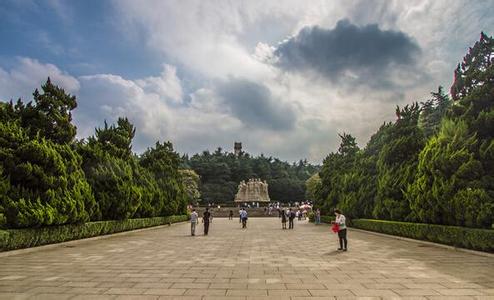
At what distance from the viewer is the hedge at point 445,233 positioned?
12914 mm

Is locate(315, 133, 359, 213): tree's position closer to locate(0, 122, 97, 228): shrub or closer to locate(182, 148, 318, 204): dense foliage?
locate(0, 122, 97, 228): shrub

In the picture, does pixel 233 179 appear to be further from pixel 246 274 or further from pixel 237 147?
pixel 246 274

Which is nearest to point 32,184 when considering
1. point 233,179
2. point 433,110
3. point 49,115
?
point 49,115

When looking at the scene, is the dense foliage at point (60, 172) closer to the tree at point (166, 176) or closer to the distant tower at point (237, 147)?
the tree at point (166, 176)

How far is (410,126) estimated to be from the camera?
78.2 ft

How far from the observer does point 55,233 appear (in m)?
15.8

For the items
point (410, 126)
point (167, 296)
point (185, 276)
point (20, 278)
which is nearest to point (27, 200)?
point (20, 278)

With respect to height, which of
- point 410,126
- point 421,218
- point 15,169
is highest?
point 410,126

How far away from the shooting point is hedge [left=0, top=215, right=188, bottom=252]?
13.1m

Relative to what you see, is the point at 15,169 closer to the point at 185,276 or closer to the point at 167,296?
the point at 185,276

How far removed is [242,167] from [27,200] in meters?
91.9

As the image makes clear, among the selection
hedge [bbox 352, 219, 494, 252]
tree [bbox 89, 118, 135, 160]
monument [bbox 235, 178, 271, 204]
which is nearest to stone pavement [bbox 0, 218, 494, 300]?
hedge [bbox 352, 219, 494, 252]

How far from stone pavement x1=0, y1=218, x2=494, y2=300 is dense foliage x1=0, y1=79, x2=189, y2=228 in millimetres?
2040

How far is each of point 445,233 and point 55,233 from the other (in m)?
15.8
